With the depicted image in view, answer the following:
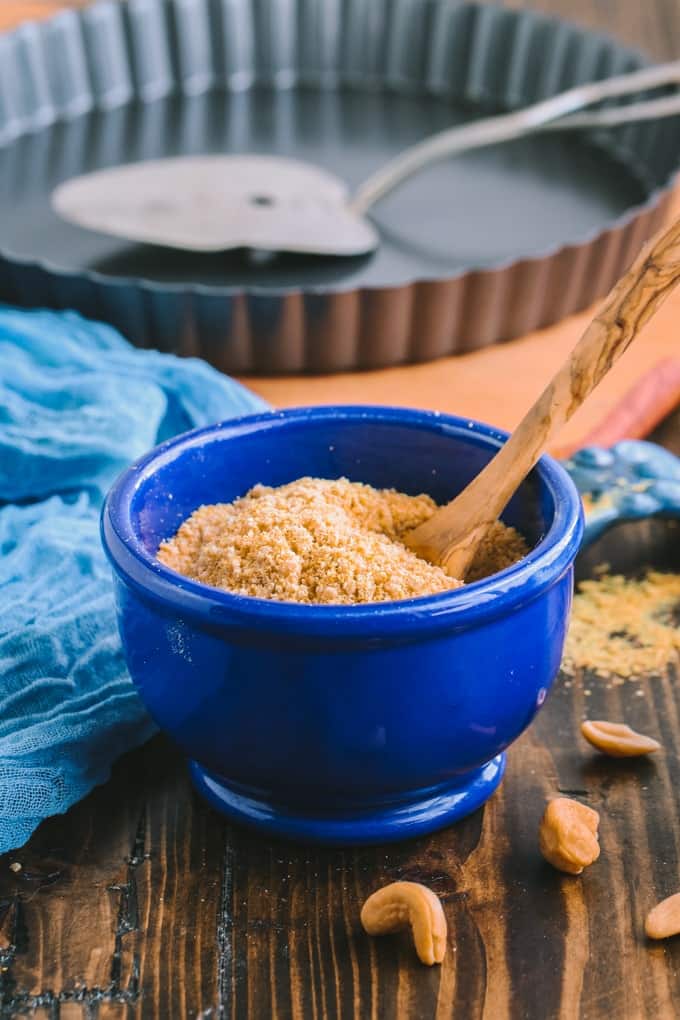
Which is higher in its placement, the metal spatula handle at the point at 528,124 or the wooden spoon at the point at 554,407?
the wooden spoon at the point at 554,407

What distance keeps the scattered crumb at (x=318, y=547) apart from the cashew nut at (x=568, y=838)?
11 centimetres

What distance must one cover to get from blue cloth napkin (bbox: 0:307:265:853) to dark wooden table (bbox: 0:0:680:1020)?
2 centimetres

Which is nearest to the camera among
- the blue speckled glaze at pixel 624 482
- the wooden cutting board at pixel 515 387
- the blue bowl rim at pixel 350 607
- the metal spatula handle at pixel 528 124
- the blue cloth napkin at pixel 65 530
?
the blue bowl rim at pixel 350 607

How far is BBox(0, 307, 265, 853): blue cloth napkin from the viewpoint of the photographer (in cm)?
60

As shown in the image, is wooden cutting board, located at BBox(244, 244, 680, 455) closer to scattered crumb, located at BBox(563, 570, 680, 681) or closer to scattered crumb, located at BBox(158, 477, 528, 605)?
scattered crumb, located at BBox(563, 570, 680, 681)

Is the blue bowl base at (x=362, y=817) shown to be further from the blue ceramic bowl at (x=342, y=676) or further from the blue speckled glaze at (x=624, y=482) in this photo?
the blue speckled glaze at (x=624, y=482)

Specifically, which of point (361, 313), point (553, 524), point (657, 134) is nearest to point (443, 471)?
point (553, 524)

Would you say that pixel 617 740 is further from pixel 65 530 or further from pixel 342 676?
pixel 65 530

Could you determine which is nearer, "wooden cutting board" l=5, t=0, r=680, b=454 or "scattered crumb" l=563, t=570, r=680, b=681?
"scattered crumb" l=563, t=570, r=680, b=681

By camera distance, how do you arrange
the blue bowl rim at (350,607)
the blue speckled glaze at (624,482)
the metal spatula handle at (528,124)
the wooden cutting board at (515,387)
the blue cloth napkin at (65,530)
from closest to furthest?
the blue bowl rim at (350,607), the blue cloth napkin at (65,530), the blue speckled glaze at (624,482), the wooden cutting board at (515,387), the metal spatula handle at (528,124)

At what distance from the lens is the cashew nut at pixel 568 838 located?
0.54m

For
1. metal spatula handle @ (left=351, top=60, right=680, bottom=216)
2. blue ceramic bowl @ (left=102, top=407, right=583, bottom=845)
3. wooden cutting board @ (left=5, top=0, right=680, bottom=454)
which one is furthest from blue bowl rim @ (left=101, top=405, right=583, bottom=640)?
metal spatula handle @ (left=351, top=60, right=680, bottom=216)

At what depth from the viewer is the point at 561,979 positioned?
497 millimetres

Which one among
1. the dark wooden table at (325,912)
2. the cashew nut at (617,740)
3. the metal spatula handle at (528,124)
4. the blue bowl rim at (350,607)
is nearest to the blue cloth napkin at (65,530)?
the dark wooden table at (325,912)
